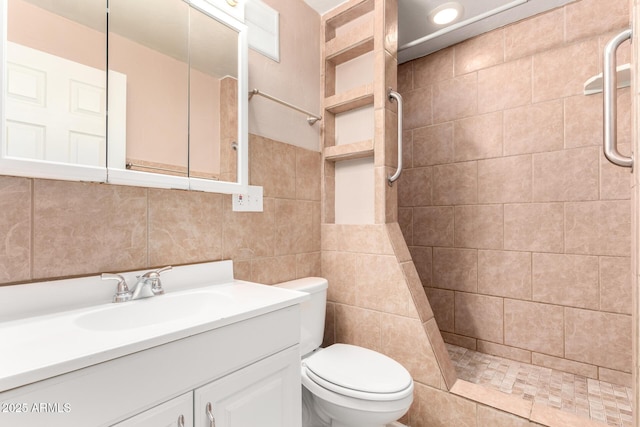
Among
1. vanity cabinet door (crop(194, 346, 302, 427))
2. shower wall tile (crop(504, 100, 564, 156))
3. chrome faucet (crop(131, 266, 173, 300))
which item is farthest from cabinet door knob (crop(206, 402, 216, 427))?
shower wall tile (crop(504, 100, 564, 156))

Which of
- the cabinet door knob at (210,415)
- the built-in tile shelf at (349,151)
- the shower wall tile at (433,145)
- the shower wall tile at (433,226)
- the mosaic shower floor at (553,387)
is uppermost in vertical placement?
the shower wall tile at (433,145)

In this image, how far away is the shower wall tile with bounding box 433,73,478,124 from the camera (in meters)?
2.15

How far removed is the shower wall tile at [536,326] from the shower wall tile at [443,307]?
0.34 m

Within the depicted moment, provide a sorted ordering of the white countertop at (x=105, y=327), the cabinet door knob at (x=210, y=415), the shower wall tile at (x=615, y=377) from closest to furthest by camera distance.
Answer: the white countertop at (x=105, y=327)
the cabinet door knob at (x=210, y=415)
the shower wall tile at (x=615, y=377)

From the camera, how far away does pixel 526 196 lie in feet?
6.31

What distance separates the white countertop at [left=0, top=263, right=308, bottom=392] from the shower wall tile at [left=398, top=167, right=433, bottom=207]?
1579 millimetres

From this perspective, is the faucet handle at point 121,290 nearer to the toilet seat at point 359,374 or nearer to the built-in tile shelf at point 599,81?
the toilet seat at point 359,374

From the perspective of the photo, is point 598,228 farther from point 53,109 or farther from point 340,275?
point 53,109

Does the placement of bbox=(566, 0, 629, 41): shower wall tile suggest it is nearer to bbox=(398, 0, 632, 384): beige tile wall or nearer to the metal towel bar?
bbox=(398, 0, 632, 384): beige tile wall

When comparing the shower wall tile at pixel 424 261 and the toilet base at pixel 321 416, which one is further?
the shower wall tile at pixel 424 261

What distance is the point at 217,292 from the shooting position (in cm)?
116

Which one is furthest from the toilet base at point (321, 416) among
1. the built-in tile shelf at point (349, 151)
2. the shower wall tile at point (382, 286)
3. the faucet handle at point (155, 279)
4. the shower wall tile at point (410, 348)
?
the built-in tile shelf at point (349, 151)

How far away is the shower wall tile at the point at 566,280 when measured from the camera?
172 centimetres

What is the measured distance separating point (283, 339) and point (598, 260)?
6.05ft
